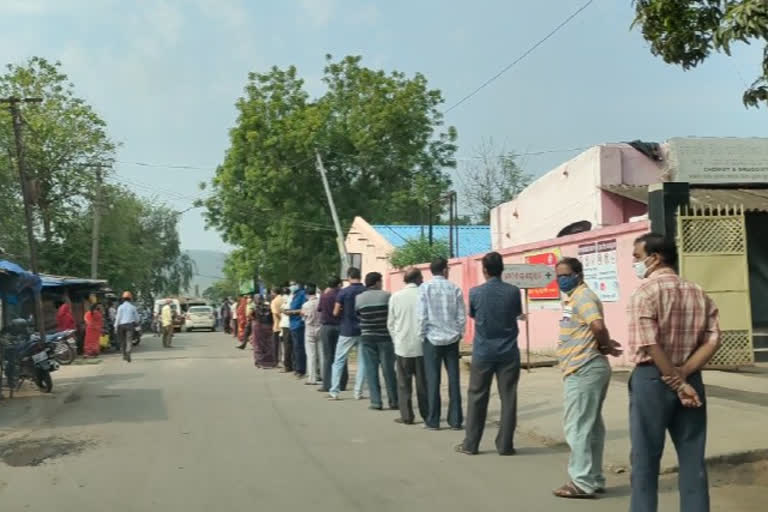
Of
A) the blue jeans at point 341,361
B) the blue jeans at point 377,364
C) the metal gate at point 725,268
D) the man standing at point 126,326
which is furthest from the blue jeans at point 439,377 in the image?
the man standing at point 126,326

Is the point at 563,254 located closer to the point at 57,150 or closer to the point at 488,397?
the point at 488,397

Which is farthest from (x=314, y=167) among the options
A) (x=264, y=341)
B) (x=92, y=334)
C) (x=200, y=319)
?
(x=264, y=341)

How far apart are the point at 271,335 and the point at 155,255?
49221 millimetres

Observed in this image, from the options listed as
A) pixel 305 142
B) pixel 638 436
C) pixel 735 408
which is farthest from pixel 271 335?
pixel 305 142

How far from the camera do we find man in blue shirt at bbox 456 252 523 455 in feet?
26.8

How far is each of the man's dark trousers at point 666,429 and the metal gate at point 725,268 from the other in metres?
8.96

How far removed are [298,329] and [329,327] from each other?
2.89m

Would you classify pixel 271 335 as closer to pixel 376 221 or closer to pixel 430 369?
pixel 430 369

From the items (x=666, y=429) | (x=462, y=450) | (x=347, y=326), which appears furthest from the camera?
(x=347, y=326)

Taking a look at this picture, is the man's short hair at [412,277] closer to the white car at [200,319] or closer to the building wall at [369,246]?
the building wall at [369,246]

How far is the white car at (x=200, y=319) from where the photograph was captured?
50.9 m

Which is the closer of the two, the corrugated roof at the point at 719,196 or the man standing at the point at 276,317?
the corrugated roof at the point at 719,196

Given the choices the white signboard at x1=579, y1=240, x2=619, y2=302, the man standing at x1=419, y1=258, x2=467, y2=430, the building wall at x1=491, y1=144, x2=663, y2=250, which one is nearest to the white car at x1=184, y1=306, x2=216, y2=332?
the building wall at x1=491, y1=144, x2=663, y2=250

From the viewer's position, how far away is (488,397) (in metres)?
8.25
